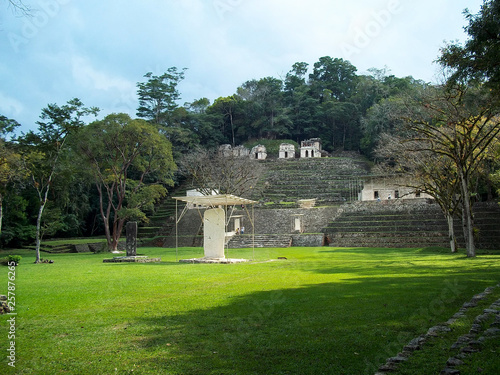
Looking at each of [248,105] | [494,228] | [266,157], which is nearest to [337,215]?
[494,228]

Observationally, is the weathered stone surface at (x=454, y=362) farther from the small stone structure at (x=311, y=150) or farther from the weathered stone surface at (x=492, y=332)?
the small stone structure at (x=311, y=150)

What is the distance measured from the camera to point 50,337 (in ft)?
18.1

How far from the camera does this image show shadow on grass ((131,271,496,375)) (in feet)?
14.6

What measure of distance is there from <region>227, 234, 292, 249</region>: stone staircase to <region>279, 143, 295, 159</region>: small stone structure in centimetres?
4041

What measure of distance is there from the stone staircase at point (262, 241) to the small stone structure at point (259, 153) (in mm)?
40042

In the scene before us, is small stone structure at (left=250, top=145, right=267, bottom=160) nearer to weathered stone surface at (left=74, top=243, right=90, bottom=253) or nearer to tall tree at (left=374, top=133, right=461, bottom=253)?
weathered stone surface at (left=74, top=243, right=90, bottom=253)

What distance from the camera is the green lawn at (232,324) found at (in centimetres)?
445

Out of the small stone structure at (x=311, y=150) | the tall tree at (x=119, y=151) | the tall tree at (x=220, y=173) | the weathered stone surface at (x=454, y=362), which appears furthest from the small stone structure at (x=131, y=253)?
the small stone structure at (x=311, y=150)

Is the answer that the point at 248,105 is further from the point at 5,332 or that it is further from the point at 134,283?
the point at 5,332

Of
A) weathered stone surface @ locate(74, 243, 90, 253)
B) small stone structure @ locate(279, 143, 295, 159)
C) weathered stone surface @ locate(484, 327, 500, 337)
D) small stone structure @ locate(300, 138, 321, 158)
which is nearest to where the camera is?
weathered stone surface @ locate(484, 327, 500, 337)

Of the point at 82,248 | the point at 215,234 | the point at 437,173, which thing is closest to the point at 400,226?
the point at 437,173

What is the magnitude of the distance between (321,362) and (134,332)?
2.66 m

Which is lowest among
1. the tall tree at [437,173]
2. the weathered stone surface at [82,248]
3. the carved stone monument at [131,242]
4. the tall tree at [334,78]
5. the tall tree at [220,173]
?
the weathered stone surface at [82,248]

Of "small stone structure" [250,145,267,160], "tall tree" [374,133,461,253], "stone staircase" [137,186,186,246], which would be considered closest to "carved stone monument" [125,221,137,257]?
"tall tree" [374,133,461,253]
